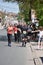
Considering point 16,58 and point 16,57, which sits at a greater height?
point 16,58

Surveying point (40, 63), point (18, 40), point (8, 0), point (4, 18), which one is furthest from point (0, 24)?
point (40, 63)

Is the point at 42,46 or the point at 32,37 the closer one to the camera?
the point at 42,46

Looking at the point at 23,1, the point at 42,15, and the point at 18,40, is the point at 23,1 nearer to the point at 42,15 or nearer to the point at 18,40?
the point at 42,15

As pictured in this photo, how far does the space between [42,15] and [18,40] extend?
7079mm

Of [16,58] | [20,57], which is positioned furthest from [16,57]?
[16,58]

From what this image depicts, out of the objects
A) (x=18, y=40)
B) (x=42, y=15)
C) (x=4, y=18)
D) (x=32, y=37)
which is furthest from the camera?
(x=4, y=18)

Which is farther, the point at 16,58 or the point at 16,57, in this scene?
the point at 16,57

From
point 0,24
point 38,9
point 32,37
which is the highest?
point 38,9

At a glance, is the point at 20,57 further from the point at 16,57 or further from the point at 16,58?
the point at 16,58

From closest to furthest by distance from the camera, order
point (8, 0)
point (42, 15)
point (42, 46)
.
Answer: point (42, 46) → point (42, 15) → point (8, 0)

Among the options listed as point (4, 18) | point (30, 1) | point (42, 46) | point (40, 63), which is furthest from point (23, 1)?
point (4, 18)

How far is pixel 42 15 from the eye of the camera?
37406 mm

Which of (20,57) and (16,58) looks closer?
(16,58)

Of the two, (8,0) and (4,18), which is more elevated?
(8,0)
